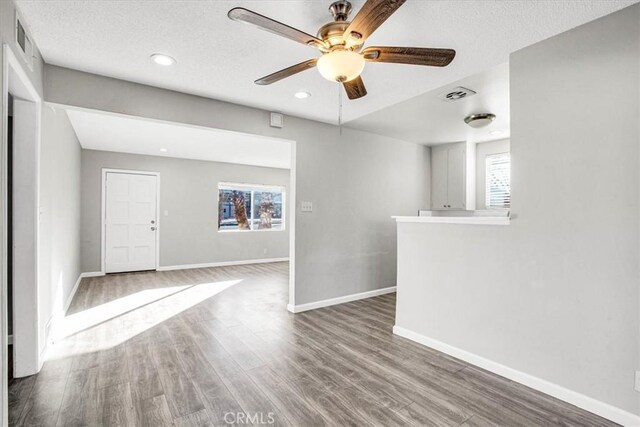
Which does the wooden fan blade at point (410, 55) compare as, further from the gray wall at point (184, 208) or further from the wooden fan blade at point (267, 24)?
the gray wall at point (184, 208)

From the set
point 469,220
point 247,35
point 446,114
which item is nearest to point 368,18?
point 247,35

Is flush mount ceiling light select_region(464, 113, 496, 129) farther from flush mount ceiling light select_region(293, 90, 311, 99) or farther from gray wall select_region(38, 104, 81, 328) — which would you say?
gray wall select_region(38, 104, 81, 328)

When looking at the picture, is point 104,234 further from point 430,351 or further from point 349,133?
point 430,351

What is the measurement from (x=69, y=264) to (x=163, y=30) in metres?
3.77

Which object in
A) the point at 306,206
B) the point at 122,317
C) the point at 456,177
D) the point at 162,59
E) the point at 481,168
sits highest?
the point at 162,59

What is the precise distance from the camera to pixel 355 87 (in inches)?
89.6

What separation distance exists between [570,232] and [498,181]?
3.47m

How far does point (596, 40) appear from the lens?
195 centimetres

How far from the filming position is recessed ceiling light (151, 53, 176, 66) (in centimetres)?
240

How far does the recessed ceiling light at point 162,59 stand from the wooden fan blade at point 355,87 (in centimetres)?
139

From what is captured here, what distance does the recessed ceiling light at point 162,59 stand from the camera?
240cm

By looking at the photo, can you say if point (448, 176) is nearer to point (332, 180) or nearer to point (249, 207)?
point (332, 180)

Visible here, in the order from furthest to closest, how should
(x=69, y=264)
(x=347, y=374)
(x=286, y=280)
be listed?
(x=286, y=280) → (x=69, y=264) → (x=347, y=374)

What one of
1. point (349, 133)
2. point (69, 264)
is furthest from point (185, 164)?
point (349, 133)
